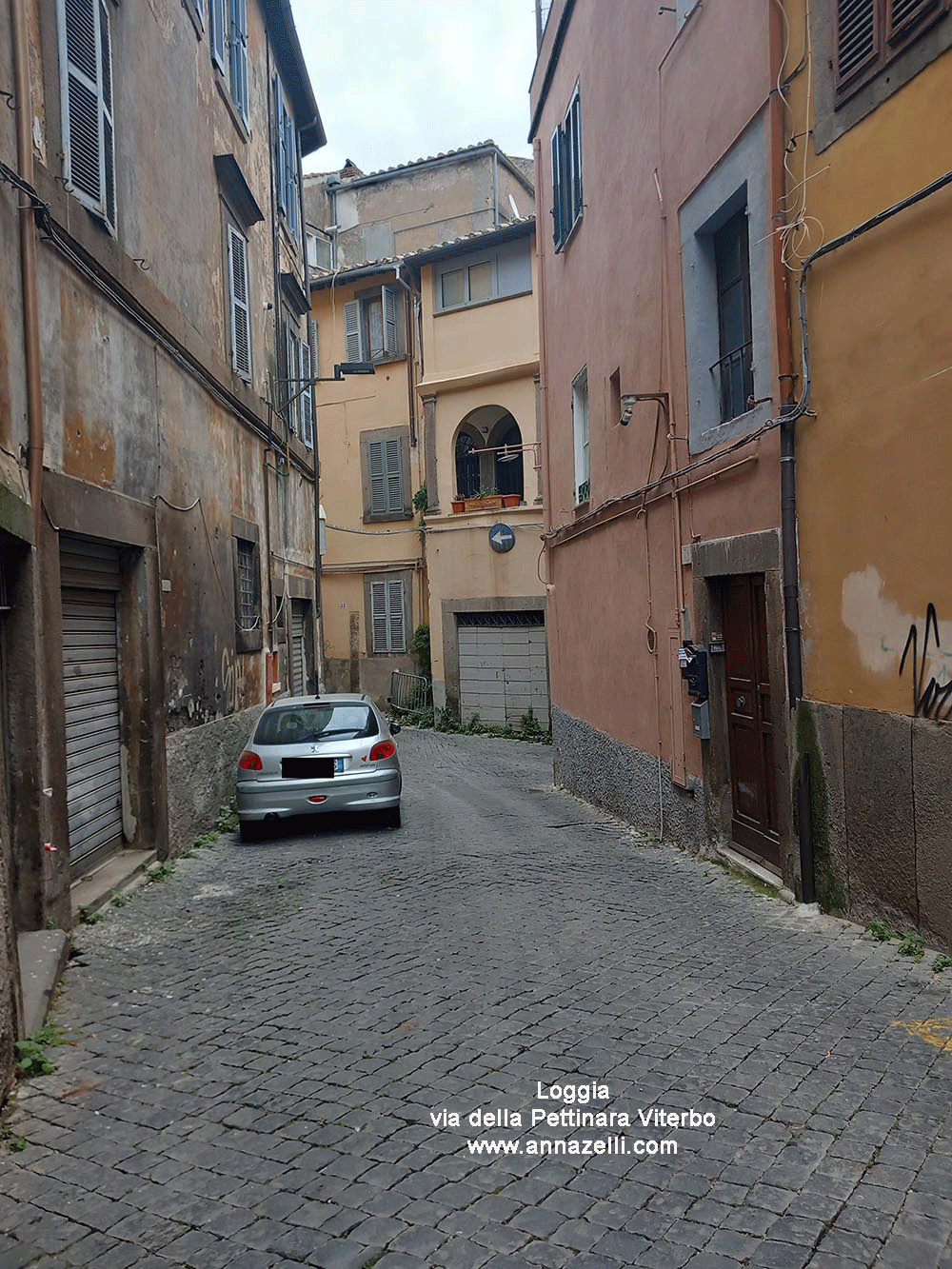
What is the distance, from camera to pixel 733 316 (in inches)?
300

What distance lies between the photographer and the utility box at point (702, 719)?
7719 mm

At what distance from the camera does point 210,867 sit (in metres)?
8.20

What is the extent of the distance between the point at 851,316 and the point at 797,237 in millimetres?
844

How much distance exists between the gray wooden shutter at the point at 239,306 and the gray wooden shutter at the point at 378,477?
1106 cm

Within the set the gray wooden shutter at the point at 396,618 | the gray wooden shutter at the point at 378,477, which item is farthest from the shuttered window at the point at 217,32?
the gray wooden shutter at the point at 396,618

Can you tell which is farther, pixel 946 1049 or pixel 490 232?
pixel 490 232

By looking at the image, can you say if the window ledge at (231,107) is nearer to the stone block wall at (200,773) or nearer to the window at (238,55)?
the window at (238,55)

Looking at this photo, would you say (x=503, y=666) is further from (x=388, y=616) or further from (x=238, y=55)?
(x=238, y=55)

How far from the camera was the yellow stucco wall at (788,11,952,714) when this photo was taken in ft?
15.4

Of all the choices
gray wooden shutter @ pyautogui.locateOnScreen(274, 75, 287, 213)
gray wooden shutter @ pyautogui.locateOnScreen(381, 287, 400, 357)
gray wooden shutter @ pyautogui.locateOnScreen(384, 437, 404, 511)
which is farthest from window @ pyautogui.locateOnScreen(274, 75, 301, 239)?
gray wooden shutter @ pyautogui.locateOnScreen(384, 437, 404, 511)

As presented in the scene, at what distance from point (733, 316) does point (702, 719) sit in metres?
3.19

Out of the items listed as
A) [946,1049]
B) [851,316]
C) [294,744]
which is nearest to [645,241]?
[851,316]

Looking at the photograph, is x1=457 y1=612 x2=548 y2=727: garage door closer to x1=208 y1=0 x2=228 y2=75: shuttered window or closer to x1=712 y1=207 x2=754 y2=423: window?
x1=208 y1=0 x2=228 y2=75: shuttered window

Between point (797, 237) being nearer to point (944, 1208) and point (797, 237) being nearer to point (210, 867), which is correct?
point (944, 1208)
